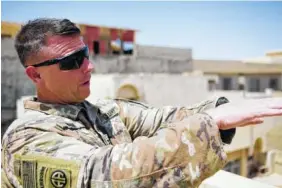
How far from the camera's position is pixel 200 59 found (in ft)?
81.0

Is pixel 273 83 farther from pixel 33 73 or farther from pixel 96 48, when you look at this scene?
pixel 33 73

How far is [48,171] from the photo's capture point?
96cm

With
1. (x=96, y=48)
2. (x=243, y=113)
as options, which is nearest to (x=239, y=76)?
(x=96, y=48)

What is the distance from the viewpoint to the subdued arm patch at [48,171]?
926 mm

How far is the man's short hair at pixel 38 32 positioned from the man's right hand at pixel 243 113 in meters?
0.68

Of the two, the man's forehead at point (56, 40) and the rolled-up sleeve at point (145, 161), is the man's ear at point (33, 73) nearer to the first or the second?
the man's forehead at point (56, 40)

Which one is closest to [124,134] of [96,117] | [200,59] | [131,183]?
[96,117]

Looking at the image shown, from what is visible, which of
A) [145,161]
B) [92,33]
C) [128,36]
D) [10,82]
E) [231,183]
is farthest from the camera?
[128,36]

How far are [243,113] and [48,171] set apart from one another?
0.58 m

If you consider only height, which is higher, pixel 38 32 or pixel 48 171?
pixel 38 32

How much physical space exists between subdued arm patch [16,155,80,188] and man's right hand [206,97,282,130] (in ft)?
1.37

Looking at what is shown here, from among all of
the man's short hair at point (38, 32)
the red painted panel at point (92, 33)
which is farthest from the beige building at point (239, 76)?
the man's short hair at point (38, 32)

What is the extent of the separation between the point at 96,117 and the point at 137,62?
16.2 m

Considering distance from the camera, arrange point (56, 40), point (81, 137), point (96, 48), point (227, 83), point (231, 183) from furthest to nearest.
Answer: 1. point (227, 83)
2. point (96, 48)
3. point (231, 183)
4. point (56, 40)
5. point (81, 137)
